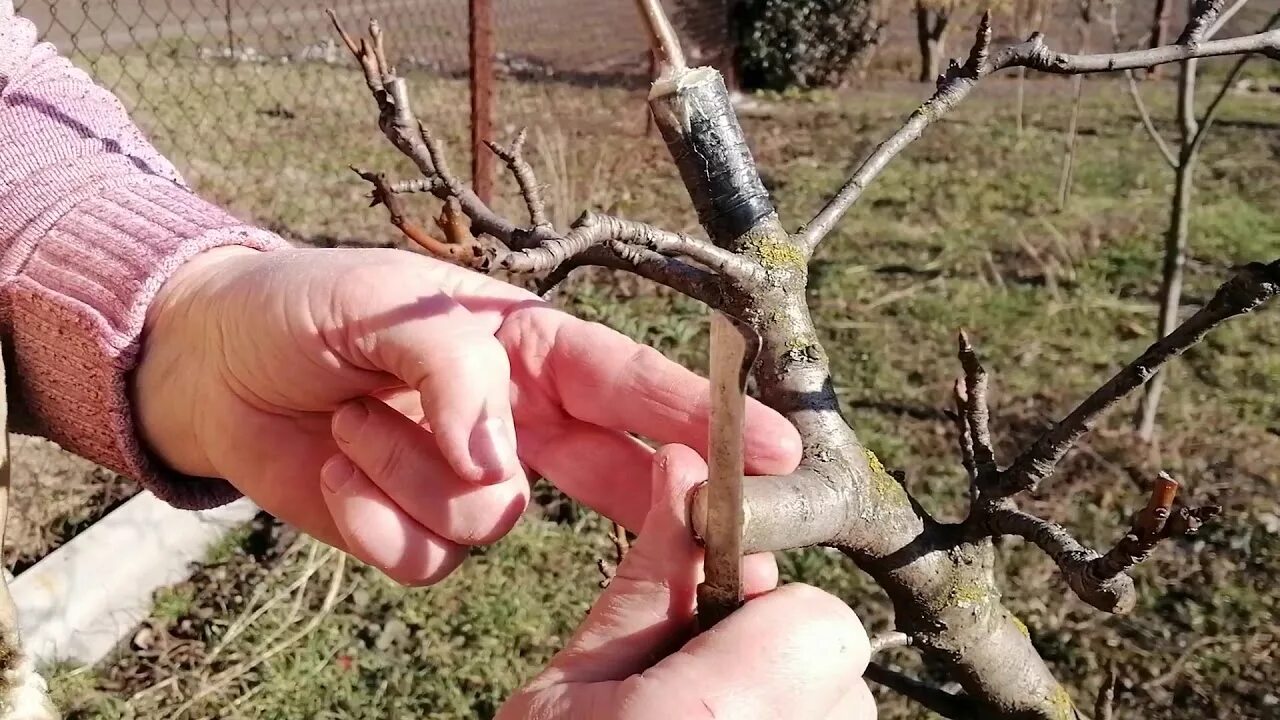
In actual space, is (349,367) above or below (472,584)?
above

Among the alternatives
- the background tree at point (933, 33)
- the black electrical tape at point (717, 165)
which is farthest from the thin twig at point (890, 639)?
the background tree at point (933, 33)

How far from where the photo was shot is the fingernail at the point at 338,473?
1154 mm

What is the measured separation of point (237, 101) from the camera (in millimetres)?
7113

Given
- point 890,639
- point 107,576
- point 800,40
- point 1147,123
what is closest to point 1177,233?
point 1147,123

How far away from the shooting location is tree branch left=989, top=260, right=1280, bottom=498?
3.68ft

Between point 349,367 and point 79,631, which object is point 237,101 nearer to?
point 79,631

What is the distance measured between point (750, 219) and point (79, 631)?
248 centimetres

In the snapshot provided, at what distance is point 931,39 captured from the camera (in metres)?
11.1

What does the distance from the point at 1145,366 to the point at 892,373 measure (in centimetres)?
314

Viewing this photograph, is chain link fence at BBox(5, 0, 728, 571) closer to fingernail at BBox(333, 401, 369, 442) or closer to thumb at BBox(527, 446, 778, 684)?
fingernail at BBox(333, 401, 369, 442)

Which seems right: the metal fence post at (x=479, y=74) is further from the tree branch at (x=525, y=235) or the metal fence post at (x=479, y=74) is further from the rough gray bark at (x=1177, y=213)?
the tree branch at (x=525, y=235)

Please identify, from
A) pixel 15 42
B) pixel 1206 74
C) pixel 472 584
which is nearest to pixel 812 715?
pixel 15 42

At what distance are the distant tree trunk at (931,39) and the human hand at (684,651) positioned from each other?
10.5m

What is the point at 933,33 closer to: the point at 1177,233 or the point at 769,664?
the point at 1177,233
